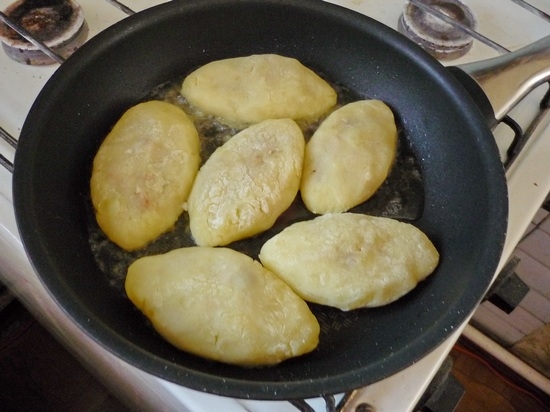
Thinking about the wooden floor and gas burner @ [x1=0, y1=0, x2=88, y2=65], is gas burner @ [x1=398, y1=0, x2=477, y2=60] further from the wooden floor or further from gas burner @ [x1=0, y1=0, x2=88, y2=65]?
the wooden floor

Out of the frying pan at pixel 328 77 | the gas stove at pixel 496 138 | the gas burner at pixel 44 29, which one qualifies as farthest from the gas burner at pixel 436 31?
the gas burner at pixel 44 29

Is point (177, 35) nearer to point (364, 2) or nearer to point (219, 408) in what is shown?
point (364, 2)

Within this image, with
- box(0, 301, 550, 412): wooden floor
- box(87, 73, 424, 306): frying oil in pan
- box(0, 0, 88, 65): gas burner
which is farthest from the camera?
box(0, 301, 550, 412): wooden floor

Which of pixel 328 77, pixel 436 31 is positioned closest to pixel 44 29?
pixel 328 77

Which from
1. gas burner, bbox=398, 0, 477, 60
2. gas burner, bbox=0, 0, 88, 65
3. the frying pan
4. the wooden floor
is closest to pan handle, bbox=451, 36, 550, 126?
the frying pan

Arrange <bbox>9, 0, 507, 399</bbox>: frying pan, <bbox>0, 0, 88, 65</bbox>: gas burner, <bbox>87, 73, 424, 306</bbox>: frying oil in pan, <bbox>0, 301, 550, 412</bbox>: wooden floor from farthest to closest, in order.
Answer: <bbox>0, 301, 550, 412</bbox>: wooden floor
<bbox>0, 0, 88, 65</bbox>: gas burner
<bbox>87, 73, 424, 306</bbox>: frying oil in pan
<bbox>9, 0, 507, 399</bbox>: frying pan

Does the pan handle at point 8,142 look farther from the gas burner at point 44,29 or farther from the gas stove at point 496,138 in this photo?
the gas burner at point 44,29

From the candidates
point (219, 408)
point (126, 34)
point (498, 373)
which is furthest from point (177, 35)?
point (498, 373)
